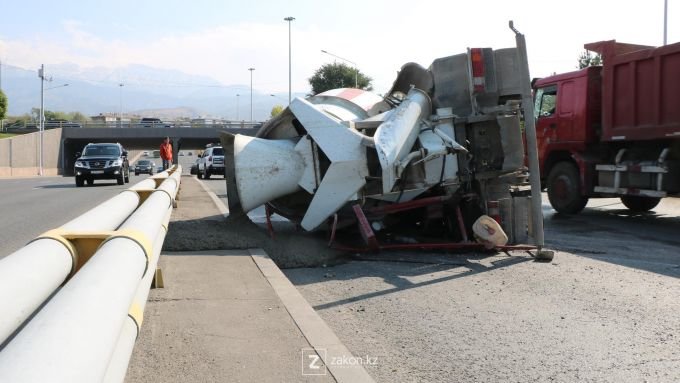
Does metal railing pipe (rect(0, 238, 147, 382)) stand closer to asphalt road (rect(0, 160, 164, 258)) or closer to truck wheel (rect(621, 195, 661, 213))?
asphalt road (rect(0, 160, 164, 258))

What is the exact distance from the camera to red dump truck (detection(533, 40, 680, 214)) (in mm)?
11125

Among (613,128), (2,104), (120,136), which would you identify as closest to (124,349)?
(613,128)

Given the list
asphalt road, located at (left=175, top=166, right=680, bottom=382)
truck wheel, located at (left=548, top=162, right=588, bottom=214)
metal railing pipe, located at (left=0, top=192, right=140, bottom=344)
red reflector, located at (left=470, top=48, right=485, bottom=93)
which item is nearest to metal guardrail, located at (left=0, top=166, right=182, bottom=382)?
metal railing pipe, located at (left=0, top=192, right=140, bottom=344)

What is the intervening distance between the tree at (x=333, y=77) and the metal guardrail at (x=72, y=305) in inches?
2942

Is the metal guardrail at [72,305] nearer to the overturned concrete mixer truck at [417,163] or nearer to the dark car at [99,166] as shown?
the overturned concrete mixer truck at [417,163]

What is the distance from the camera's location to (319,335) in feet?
14.0

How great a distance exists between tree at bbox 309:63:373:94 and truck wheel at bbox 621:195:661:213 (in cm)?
6446

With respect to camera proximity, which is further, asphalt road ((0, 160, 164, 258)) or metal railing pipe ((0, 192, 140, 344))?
asphalt road ((0, 160, 164, 258))

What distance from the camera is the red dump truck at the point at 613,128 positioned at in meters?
11.1

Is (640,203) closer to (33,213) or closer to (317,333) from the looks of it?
(317,333)

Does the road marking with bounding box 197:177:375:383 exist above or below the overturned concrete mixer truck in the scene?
below

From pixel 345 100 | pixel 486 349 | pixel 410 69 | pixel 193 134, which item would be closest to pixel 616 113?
pixel 410 69

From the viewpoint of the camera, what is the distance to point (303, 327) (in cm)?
444

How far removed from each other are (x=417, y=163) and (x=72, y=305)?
6397 mm
